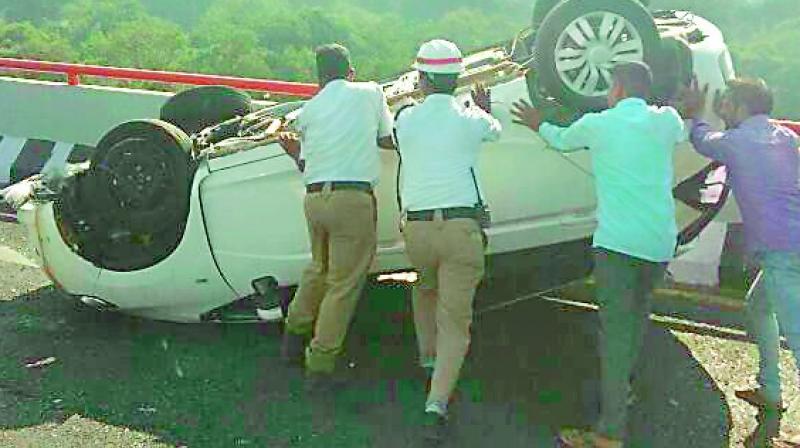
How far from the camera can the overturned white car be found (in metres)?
4.90

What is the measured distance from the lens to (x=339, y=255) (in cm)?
505

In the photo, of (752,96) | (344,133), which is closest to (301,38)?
(344,133)

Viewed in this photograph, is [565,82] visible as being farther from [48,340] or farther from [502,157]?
[48,340]

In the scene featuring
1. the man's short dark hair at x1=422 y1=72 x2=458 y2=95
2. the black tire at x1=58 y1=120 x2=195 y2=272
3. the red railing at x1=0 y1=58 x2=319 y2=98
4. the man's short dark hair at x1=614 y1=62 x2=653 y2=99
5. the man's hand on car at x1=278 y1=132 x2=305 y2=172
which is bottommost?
the red railing at x1=0 y1=58 x2=319 y2=98

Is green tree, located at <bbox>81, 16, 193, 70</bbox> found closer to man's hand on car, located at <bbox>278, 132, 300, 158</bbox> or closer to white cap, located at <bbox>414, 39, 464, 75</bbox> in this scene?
man's hand on car, located at <bbox>278, 132, 300, 158</bbox>

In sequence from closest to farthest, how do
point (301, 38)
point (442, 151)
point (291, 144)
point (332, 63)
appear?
point (442, 151), point (332, 63), point (291, 144), point (301, 38)

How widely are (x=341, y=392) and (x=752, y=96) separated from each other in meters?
2.31

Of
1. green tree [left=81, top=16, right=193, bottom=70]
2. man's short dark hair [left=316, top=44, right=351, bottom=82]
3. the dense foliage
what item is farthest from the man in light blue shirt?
green tree [left=81, top=16, right=193, bottom=70]

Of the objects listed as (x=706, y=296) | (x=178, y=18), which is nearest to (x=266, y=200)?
(x=706, y=296)

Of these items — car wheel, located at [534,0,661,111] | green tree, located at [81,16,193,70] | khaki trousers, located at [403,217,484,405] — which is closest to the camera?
khaki trousers, located at [403,217,484,405]

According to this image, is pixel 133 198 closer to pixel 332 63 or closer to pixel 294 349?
pixel 294 349

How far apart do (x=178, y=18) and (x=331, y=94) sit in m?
27.7

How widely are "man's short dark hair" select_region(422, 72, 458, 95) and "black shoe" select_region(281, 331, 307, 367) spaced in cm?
153

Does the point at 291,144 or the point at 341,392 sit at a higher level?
the point at 291,144
